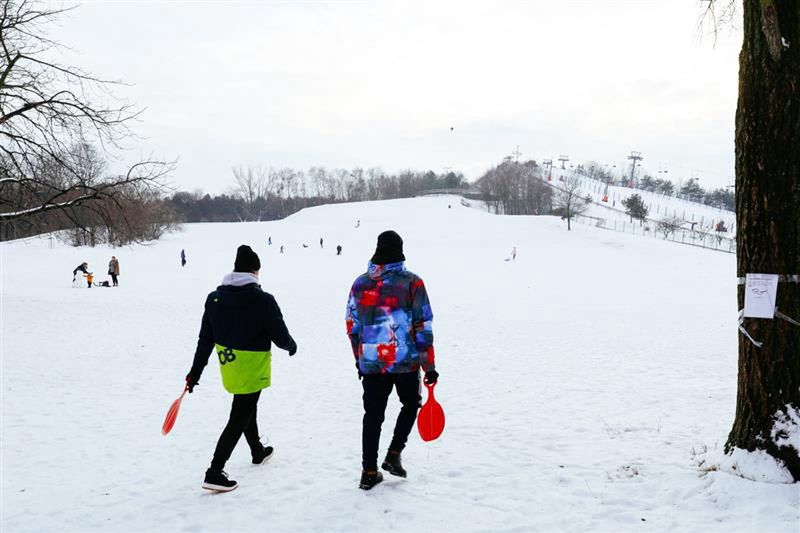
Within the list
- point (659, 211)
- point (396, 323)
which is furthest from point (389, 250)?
point (659, 211)

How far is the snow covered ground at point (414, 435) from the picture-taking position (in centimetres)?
375

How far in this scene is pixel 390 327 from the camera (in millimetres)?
3922

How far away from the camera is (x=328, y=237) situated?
64.4 meters

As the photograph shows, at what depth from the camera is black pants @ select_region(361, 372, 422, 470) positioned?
3.99 metres

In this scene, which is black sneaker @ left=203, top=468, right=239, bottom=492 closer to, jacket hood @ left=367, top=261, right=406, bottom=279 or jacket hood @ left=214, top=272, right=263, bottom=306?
jacket hood @ left=214, top=272, right=263, bottom=306

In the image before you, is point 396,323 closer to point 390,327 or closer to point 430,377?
point 390,327

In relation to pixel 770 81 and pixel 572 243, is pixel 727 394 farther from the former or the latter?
pixel 572 243

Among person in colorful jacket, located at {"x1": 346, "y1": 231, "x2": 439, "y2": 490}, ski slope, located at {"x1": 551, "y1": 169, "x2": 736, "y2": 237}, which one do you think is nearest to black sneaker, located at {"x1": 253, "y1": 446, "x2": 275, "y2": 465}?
person in colorful jacket, located at {"x1": 346, "y1": 231, "x2": 439, "y2": 490}

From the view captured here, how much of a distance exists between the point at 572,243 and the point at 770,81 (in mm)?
51361

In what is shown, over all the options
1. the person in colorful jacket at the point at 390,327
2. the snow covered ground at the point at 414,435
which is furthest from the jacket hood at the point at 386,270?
the snow covered ground at the point at 414,435

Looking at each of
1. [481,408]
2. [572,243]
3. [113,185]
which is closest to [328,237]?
[572,243]

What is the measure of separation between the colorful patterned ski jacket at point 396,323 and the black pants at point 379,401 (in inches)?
3.4

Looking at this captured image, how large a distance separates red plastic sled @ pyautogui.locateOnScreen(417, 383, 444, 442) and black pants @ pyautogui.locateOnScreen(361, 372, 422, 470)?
22 centimetres

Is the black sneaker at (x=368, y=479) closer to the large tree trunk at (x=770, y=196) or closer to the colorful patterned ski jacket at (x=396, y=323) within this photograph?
the colorful patterned ski jacket at (x=396, y=323)
